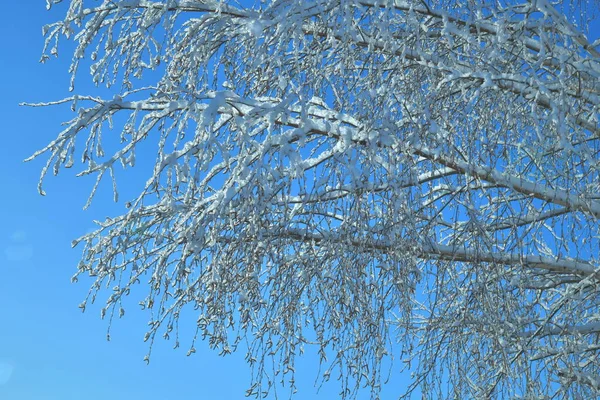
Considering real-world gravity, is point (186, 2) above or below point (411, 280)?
above

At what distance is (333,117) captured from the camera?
399 cm

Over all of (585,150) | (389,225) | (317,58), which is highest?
(317,58)

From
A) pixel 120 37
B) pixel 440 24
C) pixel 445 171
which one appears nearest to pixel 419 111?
pixel 445 171

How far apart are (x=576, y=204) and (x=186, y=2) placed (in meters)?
2.75

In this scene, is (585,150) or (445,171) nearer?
(585,150)

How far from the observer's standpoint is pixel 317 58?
418cm

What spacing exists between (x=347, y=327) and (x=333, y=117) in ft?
3.81

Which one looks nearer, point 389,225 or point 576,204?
point 389,225

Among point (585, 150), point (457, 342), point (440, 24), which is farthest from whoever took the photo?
point (440, 24)

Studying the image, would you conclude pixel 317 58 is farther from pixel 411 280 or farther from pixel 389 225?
pixel 411 280

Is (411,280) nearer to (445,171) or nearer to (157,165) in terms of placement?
(445,171)

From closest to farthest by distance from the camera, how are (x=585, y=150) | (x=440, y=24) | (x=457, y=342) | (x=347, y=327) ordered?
1. (x=585, y=150)
2. (x=347, y=327)
3. (x=457, y=342)
4. (x=440, y=24)

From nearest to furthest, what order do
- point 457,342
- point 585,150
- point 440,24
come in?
point 585,150
point 457,342
point 440,24

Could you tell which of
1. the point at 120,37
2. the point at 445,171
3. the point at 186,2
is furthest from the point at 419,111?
the point at 120,37
